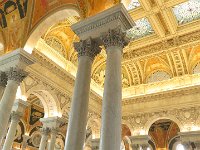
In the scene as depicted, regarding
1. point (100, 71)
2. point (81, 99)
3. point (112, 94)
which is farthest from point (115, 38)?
point (100, 71)

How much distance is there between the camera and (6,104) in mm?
7391

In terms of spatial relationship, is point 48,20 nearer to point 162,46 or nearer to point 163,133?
point 162,46

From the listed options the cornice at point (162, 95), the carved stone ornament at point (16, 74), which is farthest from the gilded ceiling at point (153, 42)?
the carved stone ornament at point (16, 74)

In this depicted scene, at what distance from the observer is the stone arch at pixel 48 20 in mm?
7512

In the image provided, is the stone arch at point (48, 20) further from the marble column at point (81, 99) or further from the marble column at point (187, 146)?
the marble column at point (187, 146)

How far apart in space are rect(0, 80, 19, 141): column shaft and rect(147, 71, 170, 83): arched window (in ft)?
30.3

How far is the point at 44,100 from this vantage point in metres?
12.9

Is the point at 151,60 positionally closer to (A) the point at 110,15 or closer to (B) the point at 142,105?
(B) the point at 142,105

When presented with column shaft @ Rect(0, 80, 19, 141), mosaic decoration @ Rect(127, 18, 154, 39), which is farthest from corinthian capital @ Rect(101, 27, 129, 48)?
mosaic decoration @ Rect(127, 18, 154, 39)

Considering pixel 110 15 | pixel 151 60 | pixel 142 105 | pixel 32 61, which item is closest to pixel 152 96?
pixel 142 105

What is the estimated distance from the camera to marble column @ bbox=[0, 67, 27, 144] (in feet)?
23.8

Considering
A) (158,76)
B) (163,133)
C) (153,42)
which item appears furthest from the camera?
(163,133)

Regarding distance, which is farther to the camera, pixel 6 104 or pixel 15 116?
pixel 15 116

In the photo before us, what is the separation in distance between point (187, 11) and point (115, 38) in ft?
21.5
